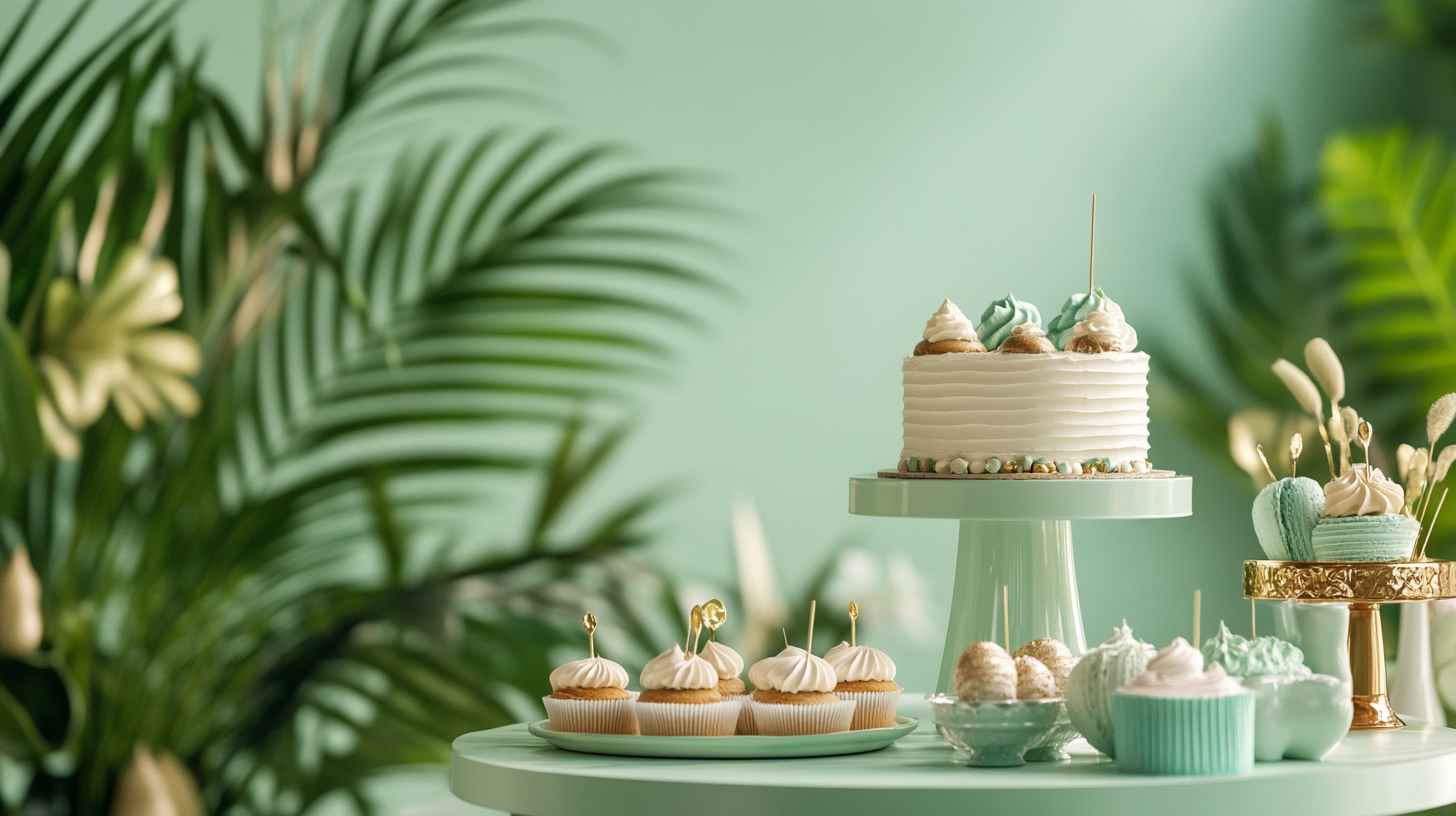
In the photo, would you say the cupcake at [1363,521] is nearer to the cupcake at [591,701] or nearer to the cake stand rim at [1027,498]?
the cake stand rim at [1027,498]

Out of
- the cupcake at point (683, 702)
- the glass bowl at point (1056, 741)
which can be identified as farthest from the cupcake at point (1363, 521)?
the cupcake at point (683, 702)

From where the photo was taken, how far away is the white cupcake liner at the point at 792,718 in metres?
1.29

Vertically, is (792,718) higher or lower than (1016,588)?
lower

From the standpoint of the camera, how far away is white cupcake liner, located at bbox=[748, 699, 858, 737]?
1289mm

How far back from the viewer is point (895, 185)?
3637 mm

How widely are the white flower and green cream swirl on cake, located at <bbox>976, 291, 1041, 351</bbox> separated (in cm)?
180

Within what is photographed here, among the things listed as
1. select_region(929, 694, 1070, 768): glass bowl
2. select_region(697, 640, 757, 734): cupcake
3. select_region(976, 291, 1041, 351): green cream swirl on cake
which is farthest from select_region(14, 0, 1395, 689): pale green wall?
select_region(929, 694, 1070, 768): glass bowl

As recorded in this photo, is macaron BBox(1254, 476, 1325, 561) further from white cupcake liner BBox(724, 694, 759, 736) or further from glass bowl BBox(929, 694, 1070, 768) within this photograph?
white cupcake liner BBox(724, 694, 759, 736)

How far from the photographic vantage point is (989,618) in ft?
5.04

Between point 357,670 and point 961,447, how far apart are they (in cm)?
188

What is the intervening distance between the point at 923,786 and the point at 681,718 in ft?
0.85

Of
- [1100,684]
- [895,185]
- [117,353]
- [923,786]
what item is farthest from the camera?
[895,185]

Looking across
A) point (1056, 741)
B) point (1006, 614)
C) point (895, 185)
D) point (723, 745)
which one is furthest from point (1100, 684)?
point (895, 185)

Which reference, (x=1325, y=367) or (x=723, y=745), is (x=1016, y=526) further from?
(x=723, y=745)
